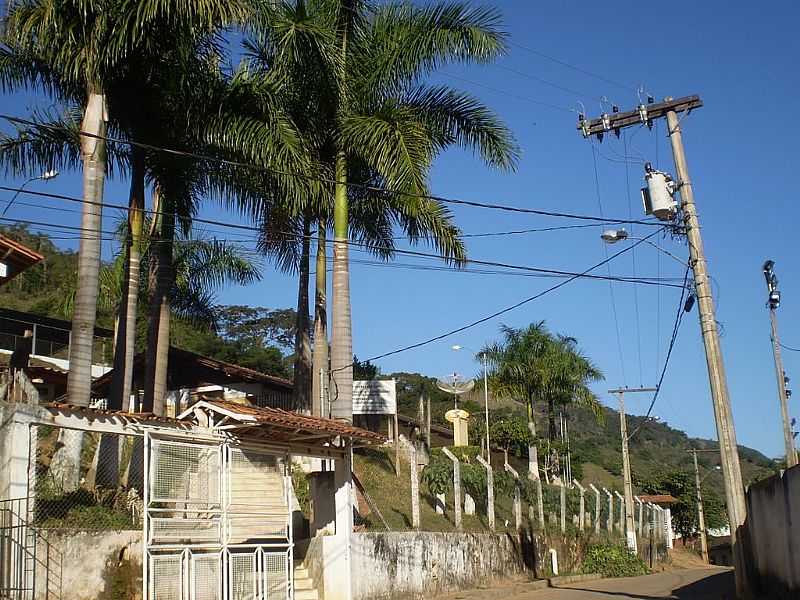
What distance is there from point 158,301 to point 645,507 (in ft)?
112

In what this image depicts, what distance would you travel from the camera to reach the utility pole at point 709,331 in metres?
17.1

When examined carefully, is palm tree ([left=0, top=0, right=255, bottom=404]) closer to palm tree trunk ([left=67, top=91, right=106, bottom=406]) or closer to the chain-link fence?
palm tree trunk ([left=67, top=91, right=106, bottom=406])

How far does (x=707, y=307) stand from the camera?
17.8 metres

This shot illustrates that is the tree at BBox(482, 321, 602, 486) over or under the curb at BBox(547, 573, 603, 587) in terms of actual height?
over

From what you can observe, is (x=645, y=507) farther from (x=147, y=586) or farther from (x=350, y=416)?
(x=147, y=586)

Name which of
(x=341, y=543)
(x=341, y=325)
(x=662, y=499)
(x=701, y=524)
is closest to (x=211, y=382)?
(x=341, y=325)

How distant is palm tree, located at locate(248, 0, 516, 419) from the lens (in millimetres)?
20609

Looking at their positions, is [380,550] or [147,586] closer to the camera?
[147,586]

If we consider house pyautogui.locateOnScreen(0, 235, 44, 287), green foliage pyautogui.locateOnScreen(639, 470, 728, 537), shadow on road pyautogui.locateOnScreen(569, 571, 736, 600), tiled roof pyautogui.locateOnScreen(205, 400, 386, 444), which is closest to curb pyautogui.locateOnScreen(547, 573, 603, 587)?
shadow on road pyautogui.locateOnScreen(569, 571, 736, 600)

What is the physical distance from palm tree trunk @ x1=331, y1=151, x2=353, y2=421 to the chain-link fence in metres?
4.79

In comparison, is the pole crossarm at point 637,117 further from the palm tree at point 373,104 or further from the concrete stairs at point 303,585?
the concrete stairs at point 303,585

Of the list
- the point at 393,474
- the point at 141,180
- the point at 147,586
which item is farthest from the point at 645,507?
the point at 147,586

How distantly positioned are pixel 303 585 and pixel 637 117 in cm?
1180

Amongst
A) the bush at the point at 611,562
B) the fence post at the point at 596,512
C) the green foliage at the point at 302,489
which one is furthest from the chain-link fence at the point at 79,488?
the fence post at the point at 596,512
